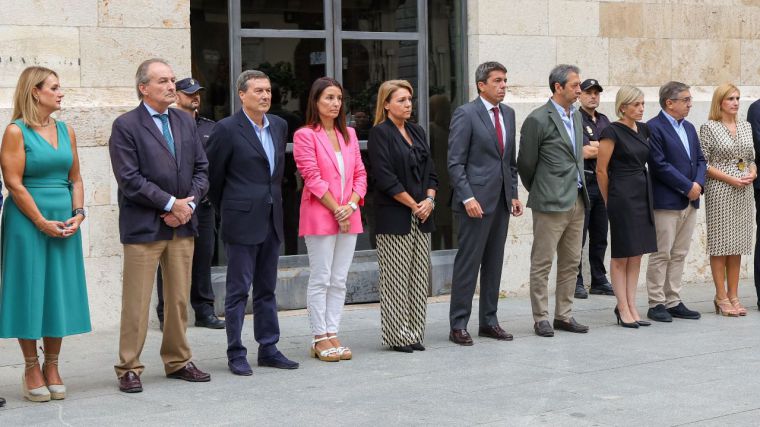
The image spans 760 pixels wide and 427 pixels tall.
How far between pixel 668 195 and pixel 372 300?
2.74 meters

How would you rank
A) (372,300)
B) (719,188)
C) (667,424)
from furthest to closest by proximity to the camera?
(372,300)
(719,188)
(667,424)

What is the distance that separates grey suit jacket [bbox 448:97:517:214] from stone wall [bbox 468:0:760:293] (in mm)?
2340

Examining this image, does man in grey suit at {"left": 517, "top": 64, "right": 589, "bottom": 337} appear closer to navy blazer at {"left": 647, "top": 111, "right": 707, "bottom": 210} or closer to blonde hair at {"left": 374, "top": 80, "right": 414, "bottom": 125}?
navy blazer at {"left": 647, "top": 111, "right": 707, "bottom": 210}

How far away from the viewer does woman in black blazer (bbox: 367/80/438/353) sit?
8.30 m

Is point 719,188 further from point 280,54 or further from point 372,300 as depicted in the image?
point 280,54

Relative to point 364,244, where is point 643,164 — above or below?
above

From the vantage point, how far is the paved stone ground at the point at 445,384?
636 centimetres

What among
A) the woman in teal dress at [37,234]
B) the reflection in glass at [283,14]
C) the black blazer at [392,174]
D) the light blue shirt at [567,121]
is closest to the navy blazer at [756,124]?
the light blue shirt at [567,121]

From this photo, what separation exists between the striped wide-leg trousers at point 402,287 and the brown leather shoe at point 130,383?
1.92 m

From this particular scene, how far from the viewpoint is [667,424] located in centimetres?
614

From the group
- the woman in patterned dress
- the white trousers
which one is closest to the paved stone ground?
the white trousers

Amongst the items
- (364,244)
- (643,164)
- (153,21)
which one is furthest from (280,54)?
(643,164)

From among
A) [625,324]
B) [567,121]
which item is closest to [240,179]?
[567,121]

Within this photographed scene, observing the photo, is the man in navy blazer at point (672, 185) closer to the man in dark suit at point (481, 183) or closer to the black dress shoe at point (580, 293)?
the black dress shoe at point (580, 293)
